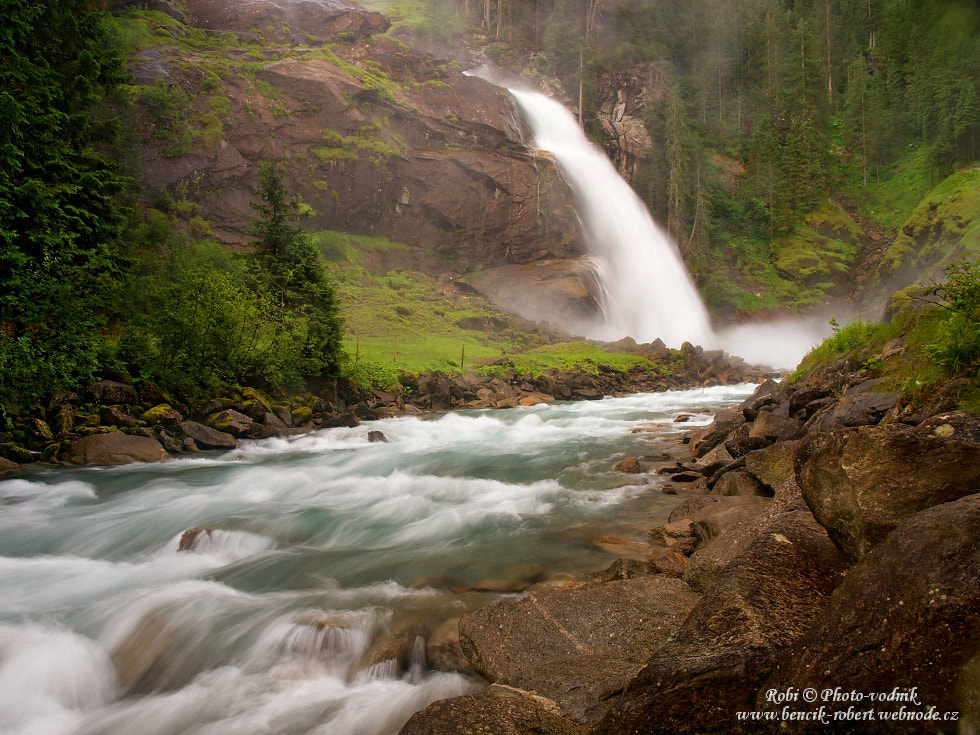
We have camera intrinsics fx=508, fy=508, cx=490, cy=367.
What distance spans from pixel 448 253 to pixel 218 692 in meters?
46.4

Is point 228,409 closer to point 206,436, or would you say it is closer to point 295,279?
point 206,436

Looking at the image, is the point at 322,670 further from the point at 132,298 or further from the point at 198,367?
the point at 132,298

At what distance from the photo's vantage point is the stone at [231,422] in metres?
15.6

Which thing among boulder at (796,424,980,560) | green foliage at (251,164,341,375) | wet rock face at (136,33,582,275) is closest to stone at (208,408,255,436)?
green foliage at (251,164,341,375)

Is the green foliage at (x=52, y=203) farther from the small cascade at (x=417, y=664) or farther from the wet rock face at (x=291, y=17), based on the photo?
the wet rock face at (x=291, y=17)

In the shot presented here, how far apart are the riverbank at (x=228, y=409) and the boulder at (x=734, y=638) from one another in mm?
14002

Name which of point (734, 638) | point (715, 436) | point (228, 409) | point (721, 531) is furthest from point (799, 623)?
point (228, 409)

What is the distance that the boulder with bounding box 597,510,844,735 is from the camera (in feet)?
9.05

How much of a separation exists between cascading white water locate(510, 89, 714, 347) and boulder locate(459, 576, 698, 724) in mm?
41562

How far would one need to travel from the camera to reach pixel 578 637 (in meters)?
4.39

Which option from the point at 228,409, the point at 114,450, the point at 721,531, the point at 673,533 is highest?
the point at 228,409

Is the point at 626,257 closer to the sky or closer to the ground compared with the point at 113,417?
closer to the sky

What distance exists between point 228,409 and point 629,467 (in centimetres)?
1268

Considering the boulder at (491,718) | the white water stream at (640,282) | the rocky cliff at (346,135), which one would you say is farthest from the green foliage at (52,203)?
the white water stream at (640,282)
